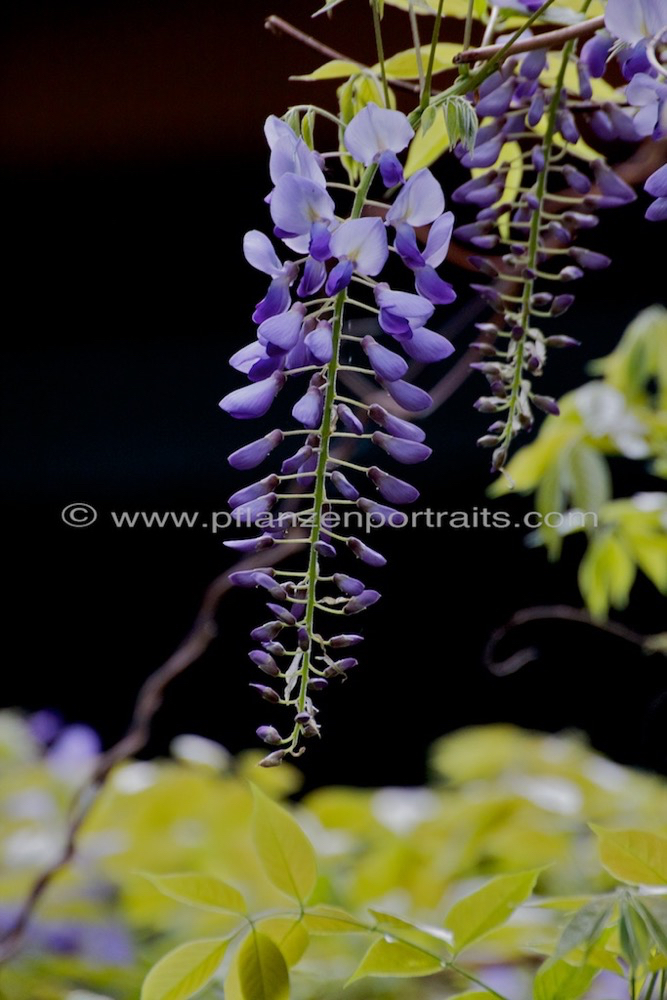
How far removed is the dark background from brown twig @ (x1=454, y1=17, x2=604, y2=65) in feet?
2.58

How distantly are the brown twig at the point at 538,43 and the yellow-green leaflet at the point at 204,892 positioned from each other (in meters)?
0.39

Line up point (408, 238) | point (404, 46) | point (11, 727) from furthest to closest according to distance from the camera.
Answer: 1. point (11, 727)
2. point (404, 46)
3. point (408, 238)

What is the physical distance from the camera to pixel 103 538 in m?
2.30

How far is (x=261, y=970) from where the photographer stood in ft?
1.51

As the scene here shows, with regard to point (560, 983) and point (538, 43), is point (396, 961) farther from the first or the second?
point (538, 43)

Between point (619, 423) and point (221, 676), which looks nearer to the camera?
point (619, 423)

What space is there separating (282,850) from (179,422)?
155 cm

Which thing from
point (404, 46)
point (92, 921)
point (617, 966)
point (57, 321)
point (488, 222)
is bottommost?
point (92, 921)

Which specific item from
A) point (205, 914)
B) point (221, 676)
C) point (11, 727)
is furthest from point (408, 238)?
point (221, 676)

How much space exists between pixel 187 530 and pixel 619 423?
1504mm

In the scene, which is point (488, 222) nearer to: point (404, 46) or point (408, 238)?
point (408, 238)

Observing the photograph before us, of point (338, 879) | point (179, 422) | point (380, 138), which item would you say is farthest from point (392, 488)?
point (179, 422)

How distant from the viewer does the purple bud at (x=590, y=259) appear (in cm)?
45

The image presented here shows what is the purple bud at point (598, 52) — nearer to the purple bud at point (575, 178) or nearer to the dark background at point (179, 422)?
the purple bud at point (575, 178)
